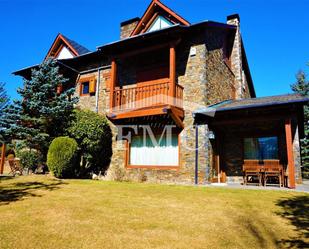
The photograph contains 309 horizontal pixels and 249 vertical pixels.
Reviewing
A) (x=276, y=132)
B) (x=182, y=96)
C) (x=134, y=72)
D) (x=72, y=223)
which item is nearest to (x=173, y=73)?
(x=182, y=96)

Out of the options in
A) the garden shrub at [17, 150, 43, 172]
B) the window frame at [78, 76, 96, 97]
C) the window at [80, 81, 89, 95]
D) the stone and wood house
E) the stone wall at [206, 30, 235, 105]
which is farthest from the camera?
the window at [80, 81, 89, 95]

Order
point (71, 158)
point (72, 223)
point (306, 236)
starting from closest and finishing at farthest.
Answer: point (306, 236), point (72, 223), point (71, 158)

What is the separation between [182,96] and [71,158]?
5696 millimetres

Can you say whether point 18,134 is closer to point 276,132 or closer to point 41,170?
point 41,170

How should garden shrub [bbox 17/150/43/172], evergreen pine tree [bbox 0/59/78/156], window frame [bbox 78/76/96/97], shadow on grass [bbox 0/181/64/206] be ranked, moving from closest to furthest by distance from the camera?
shadow on grass [bbox 0/181/64/206]
evergreen pine tree [bbox 0/59/78/156]
garden shrub [bbox 17/150/43/172]
window frame [bbox 78/76/96/97]

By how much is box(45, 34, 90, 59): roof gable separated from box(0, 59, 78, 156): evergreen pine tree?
355 cm

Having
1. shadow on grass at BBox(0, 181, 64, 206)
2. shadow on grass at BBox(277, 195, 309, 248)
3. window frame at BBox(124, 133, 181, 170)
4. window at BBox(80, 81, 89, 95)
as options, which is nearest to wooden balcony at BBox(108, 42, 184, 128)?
window frame at BBox(124, 133, 181, 170)

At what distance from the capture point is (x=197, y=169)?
1070cm

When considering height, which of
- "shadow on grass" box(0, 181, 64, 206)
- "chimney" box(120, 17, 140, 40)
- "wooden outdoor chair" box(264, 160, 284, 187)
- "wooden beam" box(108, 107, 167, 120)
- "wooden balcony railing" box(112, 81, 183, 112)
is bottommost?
"shadow on grass" box(0, 181, 64, 206)

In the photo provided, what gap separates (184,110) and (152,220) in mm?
6959

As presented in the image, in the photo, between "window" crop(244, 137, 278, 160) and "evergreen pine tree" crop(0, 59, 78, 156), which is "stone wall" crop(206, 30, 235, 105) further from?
"evergreen pine tree" crop(0, 59, 78, 156)

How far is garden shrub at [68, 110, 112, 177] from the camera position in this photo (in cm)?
1208

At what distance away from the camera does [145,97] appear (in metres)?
12.3

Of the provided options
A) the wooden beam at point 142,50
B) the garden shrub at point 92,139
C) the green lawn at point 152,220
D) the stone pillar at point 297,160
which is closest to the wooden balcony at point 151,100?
the wooden beam at point 142,50
